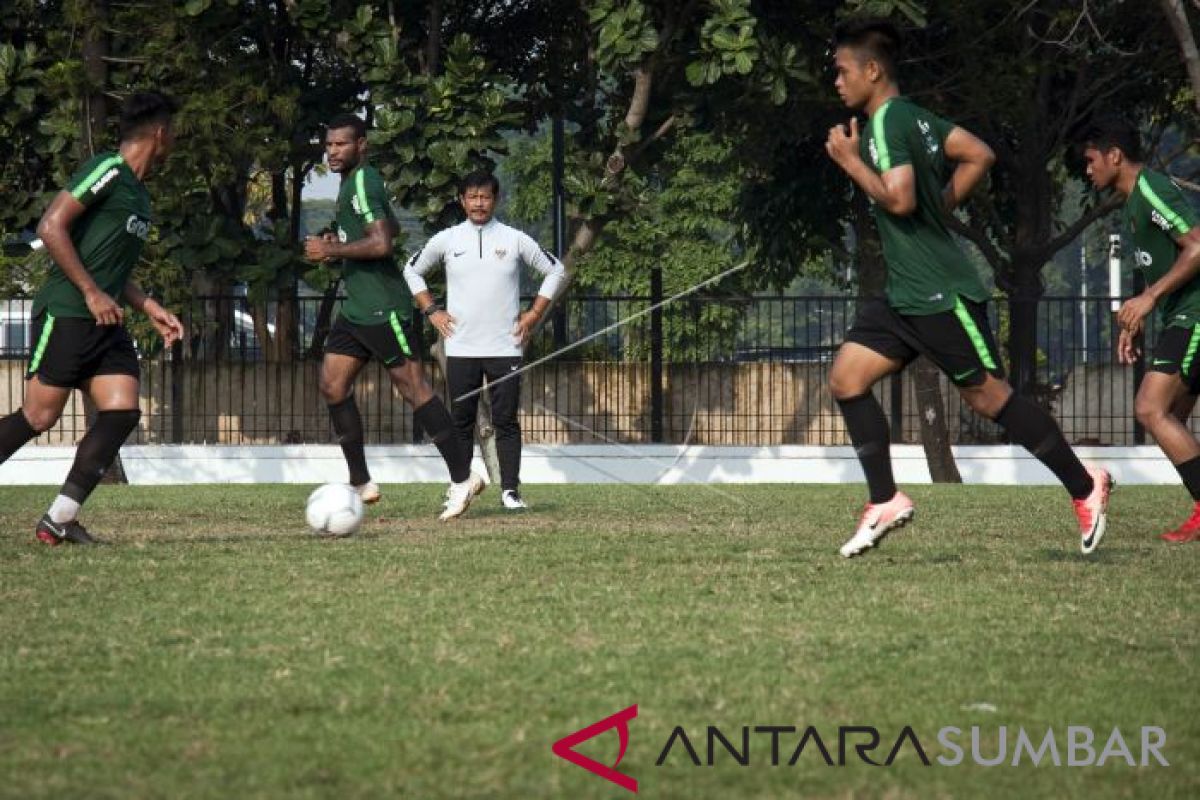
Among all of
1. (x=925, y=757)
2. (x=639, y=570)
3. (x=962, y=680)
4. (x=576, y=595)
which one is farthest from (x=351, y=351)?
(x=925, y=757)

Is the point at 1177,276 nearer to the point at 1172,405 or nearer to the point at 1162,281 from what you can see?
the point at 1162,281

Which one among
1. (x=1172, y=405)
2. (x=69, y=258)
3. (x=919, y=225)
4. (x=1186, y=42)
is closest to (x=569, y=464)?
(x=1186, y=42)

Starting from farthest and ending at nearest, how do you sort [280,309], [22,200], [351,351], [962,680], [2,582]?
[280,309], [22,200], [351,351], [2,582], [962,680]

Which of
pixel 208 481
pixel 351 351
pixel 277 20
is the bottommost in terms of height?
pixel 208 481

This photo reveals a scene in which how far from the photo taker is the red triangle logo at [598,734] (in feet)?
13.9

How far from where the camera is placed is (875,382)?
8242mm

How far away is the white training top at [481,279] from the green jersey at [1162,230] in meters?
4.03

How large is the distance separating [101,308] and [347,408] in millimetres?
3039

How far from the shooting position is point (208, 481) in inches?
909

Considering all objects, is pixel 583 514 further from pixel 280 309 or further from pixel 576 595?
pixel 280 309

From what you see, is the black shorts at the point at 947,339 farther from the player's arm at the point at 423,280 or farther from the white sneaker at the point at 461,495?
the player's arm at the point at 423,280

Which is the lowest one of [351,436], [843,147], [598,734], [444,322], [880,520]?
[598,734]

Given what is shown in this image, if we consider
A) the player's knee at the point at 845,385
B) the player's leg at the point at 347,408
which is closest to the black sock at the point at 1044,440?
the player's knee at the point at 845,385

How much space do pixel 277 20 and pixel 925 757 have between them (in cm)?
1971
